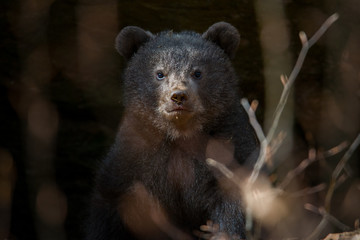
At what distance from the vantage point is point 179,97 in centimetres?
684

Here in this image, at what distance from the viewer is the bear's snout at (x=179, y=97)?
6828 millimetres

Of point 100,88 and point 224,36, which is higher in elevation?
point 224,36

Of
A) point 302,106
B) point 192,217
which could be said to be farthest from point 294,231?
point 192,217

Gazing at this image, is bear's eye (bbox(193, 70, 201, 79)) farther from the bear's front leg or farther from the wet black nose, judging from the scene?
the bear's front leg

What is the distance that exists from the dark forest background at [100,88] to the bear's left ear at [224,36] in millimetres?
481

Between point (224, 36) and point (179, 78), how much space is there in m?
1.03

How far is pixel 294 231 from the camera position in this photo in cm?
955

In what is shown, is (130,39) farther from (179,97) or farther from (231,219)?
(231,219)

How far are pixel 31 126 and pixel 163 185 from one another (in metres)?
3.09

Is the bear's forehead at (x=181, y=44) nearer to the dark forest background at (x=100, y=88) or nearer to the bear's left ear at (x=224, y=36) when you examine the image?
the bear's left ear at (x=224, y=36)

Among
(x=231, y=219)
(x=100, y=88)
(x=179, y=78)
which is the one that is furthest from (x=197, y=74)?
(x=100, y=88)

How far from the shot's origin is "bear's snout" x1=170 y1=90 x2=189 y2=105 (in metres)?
6.83

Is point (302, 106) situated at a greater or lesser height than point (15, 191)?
greater

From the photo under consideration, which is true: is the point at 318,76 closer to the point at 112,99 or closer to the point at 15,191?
the point at 112,99
